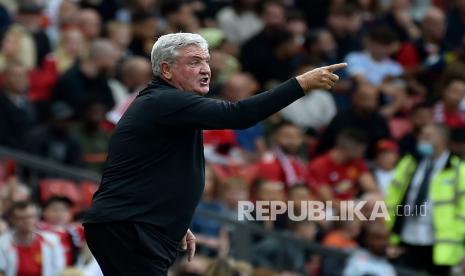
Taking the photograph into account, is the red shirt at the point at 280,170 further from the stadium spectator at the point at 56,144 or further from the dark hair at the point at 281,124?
the stadium spectator at the point at 56,144

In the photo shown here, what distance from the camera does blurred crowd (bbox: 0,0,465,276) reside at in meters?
12.0

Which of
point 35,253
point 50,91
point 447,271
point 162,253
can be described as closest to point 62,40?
point 50,91

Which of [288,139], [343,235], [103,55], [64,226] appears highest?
[103,55]

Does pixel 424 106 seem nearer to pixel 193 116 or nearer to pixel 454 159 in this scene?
pixel 454 159

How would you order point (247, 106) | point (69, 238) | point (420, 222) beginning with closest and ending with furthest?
point (247, 106) → point (69, 238) → point (420, 222)

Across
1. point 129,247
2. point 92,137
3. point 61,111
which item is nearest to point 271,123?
point 92,137

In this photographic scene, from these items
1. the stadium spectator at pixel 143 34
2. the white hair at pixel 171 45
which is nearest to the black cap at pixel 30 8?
the stadium spectator at pixel 143 34

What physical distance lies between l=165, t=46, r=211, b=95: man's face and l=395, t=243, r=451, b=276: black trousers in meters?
5.64

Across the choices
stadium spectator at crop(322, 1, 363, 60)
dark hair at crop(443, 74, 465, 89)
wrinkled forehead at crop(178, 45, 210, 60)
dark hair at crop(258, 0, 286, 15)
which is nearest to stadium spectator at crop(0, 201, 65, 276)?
wrinkled forehead at crop(178, 45, 210, 60)

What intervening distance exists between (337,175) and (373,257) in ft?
5.15

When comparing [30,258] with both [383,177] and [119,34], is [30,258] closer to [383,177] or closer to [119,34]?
[383,177]

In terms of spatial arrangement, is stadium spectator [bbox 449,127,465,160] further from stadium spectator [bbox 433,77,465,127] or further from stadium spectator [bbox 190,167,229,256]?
stadium spectator [bbox 190,167,229,256]

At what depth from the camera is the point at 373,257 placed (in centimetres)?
1195

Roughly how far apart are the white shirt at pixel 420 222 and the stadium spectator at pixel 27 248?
3.27m
